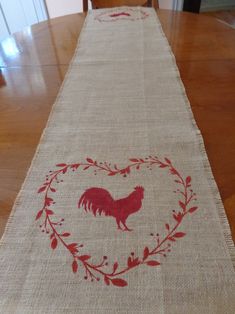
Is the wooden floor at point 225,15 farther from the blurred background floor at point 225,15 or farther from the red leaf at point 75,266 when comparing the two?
the red leaf at point 75,266

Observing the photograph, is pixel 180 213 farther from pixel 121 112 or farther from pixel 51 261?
pixel 121 112

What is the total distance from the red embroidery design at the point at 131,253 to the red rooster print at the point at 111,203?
0.17ft

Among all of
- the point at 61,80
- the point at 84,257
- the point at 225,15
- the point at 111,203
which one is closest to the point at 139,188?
the point at 111,203

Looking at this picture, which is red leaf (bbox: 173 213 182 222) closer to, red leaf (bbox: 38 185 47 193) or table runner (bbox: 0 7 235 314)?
table runner (bbox: 0 7 235 314)

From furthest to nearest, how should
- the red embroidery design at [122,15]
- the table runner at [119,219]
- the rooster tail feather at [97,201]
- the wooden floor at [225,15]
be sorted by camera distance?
the wooden floor at [225,15] < the red embroidery design at [122,15] < the rooster tail feather at [97,201] < the table runner at [119,219]

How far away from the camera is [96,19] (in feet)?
4.43

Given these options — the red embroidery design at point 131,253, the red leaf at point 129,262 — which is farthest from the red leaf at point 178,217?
the red leaf at point 129,262

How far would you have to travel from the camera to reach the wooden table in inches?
22.8

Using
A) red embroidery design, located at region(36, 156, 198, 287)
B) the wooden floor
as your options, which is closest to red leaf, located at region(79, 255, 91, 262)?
red embroidery design, located at region(36, 156, 198, 287)

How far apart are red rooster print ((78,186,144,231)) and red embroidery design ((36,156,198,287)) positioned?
0.05m

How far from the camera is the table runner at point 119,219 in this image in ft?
1.27

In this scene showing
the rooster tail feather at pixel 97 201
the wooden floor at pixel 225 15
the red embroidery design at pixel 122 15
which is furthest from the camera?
the wooden floor at pixel 225 15

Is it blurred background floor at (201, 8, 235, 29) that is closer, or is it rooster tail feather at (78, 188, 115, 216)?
rooster tail feather at (78, 188, 115, 216)

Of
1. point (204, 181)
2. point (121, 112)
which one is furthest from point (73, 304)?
point (121, 112)
